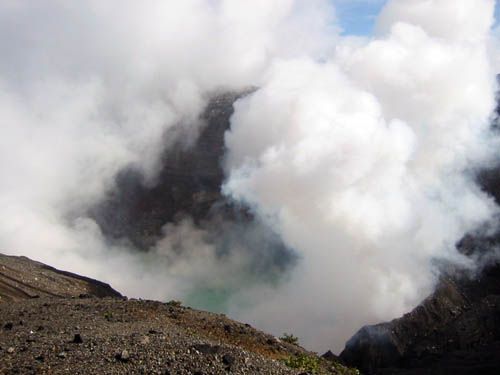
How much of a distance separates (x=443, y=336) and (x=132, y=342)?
14.7 m

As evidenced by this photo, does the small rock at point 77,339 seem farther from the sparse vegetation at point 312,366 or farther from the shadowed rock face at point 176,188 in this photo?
the shadowed rock face at point 176,188

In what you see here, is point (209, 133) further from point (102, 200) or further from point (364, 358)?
point (364, 358)

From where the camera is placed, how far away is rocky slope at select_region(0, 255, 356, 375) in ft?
28.8

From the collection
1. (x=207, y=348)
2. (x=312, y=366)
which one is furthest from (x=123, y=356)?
(x=312, y=366)

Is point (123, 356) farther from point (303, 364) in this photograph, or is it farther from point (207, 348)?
point (303, 364)

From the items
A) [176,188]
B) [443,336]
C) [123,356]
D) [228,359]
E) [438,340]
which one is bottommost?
[228,359]

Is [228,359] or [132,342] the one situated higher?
[132,342]

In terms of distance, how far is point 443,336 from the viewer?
20.8 metres

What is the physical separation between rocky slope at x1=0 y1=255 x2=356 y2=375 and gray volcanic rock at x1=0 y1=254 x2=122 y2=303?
181 centimetres

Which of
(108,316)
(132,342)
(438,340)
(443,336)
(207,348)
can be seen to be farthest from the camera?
(443,336)

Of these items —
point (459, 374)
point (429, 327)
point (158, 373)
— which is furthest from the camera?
point (429, 327)

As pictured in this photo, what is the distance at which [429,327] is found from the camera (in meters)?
21.6

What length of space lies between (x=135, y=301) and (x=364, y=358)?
9.20 metres

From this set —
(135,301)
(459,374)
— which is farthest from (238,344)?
(459,374)
